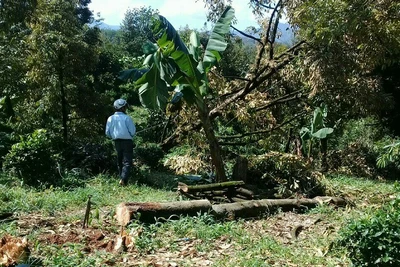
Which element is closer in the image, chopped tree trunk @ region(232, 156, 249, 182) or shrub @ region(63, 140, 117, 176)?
chopped tree trunk @ region(232, 156, 249, 182)

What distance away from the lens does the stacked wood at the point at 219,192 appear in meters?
7.85

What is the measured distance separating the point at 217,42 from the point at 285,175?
3.05 m

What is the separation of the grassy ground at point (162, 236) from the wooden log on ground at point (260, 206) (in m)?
0.17

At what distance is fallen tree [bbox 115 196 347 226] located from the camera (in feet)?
19.9

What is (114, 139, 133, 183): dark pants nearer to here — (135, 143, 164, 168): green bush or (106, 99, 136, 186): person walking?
(106, 99, 136, 186): person walking

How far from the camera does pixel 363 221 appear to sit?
4.52 meters

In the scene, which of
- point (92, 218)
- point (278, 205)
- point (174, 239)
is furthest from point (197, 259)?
point (278, 205)

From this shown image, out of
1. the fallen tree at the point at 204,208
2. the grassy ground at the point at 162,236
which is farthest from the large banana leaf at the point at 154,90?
the fallen tree at the point at 204,208

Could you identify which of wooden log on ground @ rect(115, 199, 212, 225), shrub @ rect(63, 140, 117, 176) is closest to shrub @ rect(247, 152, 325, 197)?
wooden log on ground @ rect(115, 199, 212, 225)

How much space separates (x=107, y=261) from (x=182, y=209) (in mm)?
1853

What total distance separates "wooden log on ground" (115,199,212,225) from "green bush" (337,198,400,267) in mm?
2522

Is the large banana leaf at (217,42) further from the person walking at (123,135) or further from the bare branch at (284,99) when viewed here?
the bare branch at (284,99)

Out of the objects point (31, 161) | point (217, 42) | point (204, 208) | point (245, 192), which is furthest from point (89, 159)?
point (204, 208)

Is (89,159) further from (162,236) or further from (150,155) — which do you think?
(162,236)
